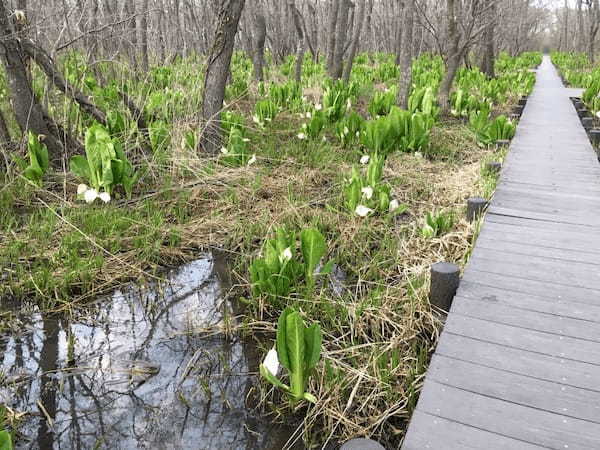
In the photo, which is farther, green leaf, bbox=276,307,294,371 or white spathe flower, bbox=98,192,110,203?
white spathe flower, bbox=98,192,110,203

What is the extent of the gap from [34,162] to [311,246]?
193 centimetres

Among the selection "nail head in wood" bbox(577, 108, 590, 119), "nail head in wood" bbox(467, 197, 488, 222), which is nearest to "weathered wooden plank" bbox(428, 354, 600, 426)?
"nail head in wood" bbox(467, 197, 488, 222)

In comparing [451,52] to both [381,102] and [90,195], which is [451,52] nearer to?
[381,102]

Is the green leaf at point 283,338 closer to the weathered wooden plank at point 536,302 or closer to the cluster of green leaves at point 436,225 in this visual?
the weathered wooden plank at point 536,302

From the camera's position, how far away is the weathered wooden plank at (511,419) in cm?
138

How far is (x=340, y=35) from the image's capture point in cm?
669

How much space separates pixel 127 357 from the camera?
6.68 feet

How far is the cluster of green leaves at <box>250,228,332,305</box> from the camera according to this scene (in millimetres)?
2248

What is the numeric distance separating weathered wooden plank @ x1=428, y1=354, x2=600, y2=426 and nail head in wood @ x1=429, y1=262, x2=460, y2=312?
0.42 m

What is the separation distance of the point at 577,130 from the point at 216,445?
5232 millimetres

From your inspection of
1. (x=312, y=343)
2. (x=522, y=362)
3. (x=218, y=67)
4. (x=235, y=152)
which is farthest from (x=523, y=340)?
(x=218, y=67)

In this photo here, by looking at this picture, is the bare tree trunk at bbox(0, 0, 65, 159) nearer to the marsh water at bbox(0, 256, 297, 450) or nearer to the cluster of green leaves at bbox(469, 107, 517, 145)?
the marsh water at bbox(0, 256, 297, 450)

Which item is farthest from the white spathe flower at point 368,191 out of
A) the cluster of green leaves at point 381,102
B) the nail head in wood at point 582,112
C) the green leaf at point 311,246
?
the nail head in wood at point 582,112

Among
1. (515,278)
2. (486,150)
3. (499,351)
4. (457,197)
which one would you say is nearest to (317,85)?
(486,150)
